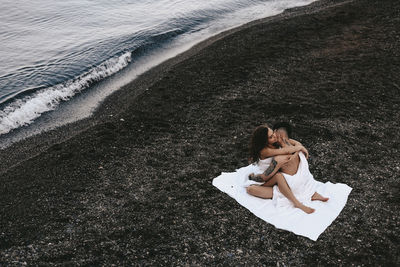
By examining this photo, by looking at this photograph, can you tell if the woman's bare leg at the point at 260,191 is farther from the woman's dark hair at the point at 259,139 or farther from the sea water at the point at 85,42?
the sea water at the point at 85,42

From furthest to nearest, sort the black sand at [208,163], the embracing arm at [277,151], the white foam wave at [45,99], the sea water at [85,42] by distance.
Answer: the sea water at [85,42] < the white foam wave at [45,99] < the embracing arm at [277,151] < the black sand at [208,163]

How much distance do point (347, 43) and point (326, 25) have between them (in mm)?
3098

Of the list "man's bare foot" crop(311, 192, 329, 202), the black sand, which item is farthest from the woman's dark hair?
"man's bare foot" crop(311, 192, 329, 202)

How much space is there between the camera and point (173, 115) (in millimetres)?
11695

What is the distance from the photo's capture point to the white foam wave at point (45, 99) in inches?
526

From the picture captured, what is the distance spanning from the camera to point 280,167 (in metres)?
7.30

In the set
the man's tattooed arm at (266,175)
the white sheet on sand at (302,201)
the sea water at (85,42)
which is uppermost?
the sea water at (85,42)

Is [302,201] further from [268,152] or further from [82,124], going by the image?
[82,124]

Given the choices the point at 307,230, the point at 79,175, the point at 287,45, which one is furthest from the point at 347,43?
the point at 79,175

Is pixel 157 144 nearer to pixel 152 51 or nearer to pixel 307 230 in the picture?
pixel 307 230

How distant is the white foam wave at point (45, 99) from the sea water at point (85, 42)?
33 mm

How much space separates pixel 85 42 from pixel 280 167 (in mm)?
17213

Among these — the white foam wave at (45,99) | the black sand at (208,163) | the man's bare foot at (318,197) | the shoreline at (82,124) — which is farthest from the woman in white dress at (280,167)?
the white foam wave at (45,99)

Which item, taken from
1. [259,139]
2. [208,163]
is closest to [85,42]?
[208,163]
